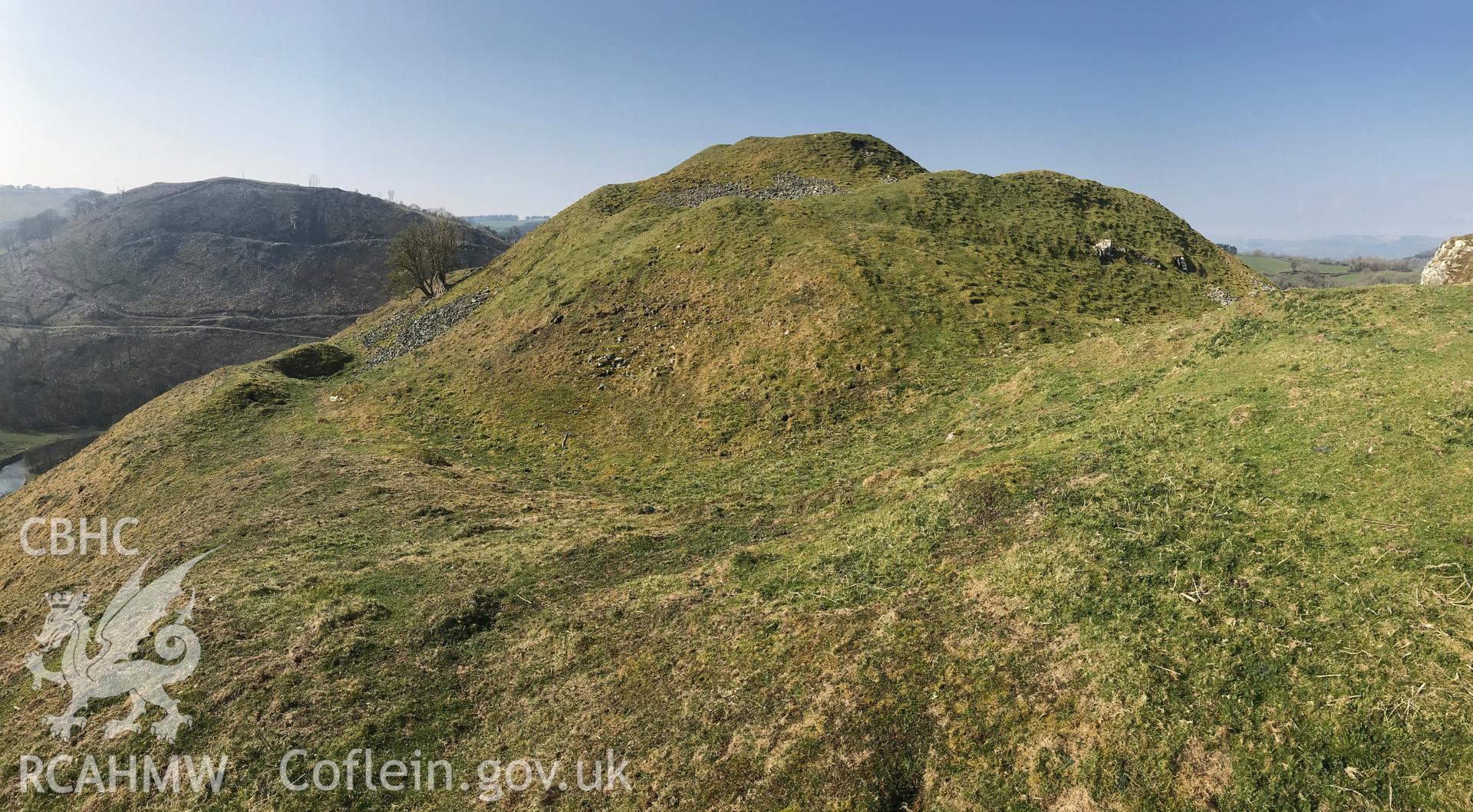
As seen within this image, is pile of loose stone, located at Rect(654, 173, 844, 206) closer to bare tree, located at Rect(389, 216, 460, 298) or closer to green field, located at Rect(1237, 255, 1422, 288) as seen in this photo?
bare tree, located at Rect(389, 216, 460, 298)

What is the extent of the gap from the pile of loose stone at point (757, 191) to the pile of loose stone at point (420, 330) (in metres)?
26.7

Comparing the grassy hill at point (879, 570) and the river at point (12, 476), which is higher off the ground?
the grassy hill at point (879, 570)

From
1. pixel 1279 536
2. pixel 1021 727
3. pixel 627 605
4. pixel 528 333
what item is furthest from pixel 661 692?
pixel 528 333

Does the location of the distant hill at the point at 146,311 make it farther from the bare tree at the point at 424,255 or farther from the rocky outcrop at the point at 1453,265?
the rocky outcrop at the point at 1453,265

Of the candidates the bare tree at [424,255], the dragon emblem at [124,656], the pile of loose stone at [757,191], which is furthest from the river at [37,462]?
the dragon emblem at [124,656]

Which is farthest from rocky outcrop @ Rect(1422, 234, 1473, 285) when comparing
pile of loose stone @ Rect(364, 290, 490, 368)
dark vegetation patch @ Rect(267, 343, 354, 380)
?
dark vegetation patch @ Rect(267, 343, 354, 380)

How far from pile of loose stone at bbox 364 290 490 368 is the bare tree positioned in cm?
1064

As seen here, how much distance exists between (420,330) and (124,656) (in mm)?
51126

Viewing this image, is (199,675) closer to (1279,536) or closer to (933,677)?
(933,677)

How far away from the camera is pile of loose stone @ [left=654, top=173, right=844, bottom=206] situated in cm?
7462

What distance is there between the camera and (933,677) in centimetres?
1233

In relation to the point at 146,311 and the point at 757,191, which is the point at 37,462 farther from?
the point at 757,191

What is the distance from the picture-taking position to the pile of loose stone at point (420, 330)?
59.6 m

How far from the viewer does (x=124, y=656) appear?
16625 mm
